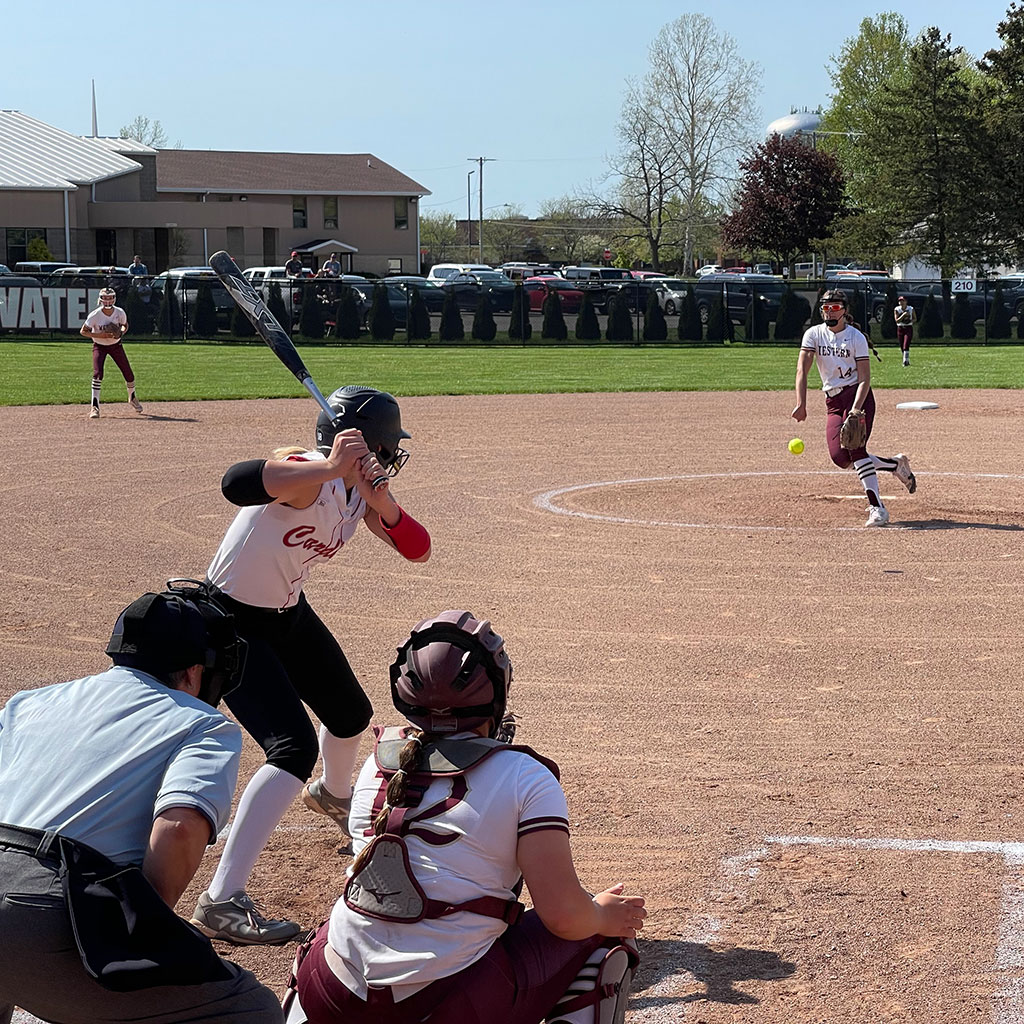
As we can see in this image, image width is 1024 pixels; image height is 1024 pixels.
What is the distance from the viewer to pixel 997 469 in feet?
51.0

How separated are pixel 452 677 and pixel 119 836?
2.73 ft

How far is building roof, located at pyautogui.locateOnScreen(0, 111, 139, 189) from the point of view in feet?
206

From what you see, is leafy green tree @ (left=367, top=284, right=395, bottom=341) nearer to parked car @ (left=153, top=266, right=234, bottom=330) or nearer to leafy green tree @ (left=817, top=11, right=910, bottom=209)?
parked car @ (left=153, top=266, right=234, bottom=330)

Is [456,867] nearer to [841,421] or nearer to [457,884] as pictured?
[457,884]

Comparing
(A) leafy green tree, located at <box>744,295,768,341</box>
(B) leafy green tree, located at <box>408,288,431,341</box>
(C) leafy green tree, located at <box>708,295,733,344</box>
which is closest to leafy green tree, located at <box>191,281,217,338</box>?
(B) leafy green tree, located at <box>408,288,431,341</box>

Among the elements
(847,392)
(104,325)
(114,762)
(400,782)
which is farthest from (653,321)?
(114,762)

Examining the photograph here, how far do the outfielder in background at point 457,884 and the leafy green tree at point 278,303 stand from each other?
3573 centimetres

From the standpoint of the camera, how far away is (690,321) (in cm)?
3966

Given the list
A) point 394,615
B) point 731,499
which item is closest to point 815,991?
point 394,615

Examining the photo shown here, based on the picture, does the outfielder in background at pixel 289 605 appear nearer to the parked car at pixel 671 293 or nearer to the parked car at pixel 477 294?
the parked car at pixel 477 294

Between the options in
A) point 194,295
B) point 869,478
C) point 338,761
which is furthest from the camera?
point 194,295

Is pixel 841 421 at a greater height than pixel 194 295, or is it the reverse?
pixel 194 295

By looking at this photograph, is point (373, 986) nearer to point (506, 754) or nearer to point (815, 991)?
point (506, 754)

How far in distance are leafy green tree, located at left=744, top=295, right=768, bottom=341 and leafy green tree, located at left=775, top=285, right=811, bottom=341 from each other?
0.36 m
